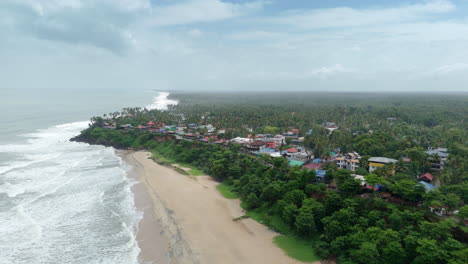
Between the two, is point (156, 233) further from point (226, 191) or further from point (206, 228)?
point (226, 191)

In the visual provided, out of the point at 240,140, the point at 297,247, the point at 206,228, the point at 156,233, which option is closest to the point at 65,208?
the point at 156,233

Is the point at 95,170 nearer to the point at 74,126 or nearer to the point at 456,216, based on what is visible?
the point at 456,216

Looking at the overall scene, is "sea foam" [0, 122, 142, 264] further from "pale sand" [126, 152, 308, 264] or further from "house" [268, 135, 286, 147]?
"house" [268, 135, 286, 147]

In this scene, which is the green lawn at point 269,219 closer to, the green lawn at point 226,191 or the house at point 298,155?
the green lawn at point 226,191

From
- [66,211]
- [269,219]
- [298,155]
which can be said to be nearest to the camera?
[269,219]

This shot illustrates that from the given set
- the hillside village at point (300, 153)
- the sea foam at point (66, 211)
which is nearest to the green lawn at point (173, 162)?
the sea foam at point (66, 211)

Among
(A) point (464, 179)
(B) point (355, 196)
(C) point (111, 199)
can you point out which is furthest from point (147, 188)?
(A) point (464, 179)

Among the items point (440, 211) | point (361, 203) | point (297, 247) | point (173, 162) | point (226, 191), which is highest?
point (440, 211)
